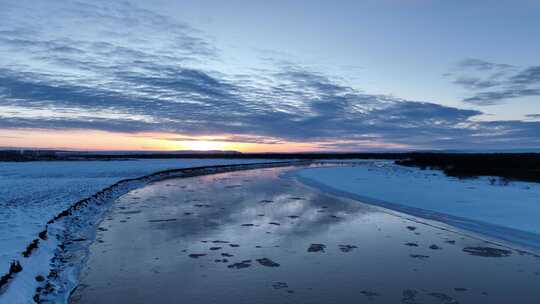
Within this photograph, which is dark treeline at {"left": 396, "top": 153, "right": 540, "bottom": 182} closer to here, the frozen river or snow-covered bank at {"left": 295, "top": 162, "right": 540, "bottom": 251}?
snow-covered bank at {"left": 295, "top": 162, "right": 540, "bottom": 251}

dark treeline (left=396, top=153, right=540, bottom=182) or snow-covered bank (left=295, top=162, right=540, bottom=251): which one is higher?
dark treeline (left=396, top=153, right=540, bottom=182)

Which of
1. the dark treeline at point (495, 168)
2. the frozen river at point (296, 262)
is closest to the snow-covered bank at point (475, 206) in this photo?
the frozen river at point (296, 262)

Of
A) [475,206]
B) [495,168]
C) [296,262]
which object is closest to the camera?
[296,262]

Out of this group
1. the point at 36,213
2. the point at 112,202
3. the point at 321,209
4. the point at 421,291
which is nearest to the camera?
the point at 421,291

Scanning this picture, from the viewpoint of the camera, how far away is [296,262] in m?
7.83

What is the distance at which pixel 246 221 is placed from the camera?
39.4 ft

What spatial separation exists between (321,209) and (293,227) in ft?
12.0

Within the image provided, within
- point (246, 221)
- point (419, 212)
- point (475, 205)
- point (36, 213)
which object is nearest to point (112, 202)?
point (36, 213)

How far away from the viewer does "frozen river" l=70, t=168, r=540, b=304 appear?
6.05 metres

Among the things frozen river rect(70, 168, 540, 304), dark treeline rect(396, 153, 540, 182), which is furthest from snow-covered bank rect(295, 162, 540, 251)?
dark treeline rect(396, 153, 540, 182)

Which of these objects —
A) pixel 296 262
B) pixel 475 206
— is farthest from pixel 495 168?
pixel 296 262

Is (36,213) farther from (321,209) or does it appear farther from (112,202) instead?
(321,209)

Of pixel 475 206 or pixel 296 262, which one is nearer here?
pixel 296 262

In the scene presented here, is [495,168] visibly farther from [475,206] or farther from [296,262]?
[296,262]
